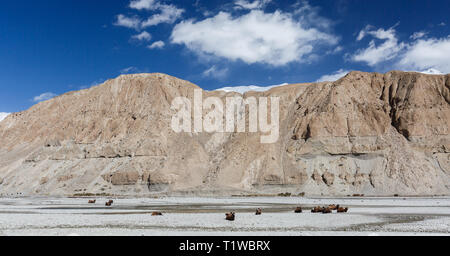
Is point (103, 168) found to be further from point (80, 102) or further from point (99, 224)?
point (99, 224)

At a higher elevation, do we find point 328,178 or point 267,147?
point 267,147

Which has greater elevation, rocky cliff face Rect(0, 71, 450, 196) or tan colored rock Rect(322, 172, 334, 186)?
rocky cliff face Rect(0, 71, 450, 196)

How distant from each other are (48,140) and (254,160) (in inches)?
1684

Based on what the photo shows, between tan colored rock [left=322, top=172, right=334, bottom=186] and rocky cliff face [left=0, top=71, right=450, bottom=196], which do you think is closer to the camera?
tan colored rock [left=322, top=172, right=334, bottom=186]

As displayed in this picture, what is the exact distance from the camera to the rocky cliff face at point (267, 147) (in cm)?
6388

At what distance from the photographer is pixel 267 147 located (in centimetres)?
7112

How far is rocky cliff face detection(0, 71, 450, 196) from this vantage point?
210 ft

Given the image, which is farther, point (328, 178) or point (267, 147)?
point (267, 147)

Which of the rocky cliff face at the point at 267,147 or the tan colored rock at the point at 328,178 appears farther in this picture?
the rocky cliff face at the point at 267,147

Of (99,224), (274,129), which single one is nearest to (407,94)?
(274,129)

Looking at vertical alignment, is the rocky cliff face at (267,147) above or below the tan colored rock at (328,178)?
above
